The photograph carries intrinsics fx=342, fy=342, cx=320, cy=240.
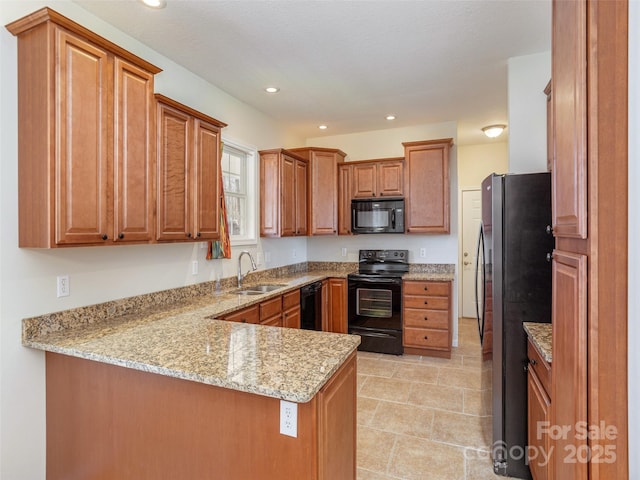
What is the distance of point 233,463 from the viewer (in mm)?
1405

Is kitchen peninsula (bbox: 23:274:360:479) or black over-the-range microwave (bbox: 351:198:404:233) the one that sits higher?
black over-the-range microwave (bbox: 351:198:404:233)

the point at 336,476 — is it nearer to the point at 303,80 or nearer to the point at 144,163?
the point at 144,163

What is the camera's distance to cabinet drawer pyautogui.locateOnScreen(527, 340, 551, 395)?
163 centimetres

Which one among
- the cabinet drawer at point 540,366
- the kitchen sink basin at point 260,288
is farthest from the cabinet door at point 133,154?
the cabinet drawer at point 540,366

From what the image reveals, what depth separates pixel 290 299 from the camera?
11.6ft

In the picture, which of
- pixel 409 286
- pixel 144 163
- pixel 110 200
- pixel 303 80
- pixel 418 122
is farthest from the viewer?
pixel 418 122

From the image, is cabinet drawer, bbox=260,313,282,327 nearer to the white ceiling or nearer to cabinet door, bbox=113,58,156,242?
cabinet door, bbox=113,58,156,242

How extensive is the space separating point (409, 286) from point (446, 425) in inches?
69.4

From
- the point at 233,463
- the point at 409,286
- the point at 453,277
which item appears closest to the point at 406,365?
the point at 409,286

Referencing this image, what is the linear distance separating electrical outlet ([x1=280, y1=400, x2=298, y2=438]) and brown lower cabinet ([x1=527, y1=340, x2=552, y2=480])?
1.15m

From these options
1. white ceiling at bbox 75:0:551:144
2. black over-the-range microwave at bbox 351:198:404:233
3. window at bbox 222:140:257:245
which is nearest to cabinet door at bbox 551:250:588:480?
white ceiling at bbox 75:0:551:144

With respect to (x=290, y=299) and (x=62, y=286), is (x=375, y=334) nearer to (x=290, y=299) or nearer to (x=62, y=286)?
(x=290, y=299)

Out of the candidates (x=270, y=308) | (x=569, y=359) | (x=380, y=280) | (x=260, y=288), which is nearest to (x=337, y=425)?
(x=569, y=359)

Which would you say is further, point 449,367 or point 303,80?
point 449,367
